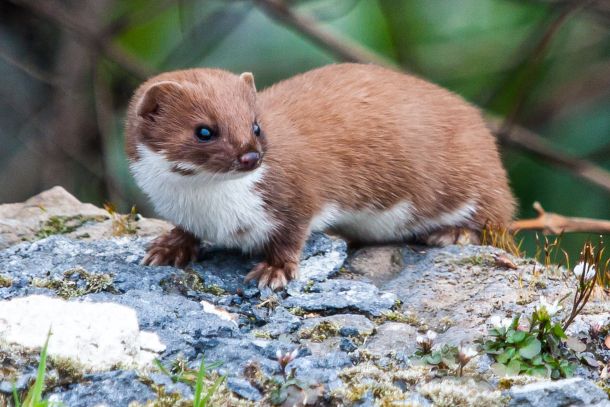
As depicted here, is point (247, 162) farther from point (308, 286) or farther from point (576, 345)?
point (576, 345)

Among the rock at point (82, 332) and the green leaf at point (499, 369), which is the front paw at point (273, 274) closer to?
the rock at point (82, 332)

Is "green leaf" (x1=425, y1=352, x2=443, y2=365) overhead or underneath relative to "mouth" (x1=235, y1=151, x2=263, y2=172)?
underneath

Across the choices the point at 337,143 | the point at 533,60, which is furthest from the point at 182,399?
the point at 533,60

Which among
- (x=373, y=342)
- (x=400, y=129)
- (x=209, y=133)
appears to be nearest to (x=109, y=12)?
(x=400, y=129)

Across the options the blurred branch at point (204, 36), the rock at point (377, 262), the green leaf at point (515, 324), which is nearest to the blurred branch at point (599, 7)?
the blurred branch at point (204, 36)

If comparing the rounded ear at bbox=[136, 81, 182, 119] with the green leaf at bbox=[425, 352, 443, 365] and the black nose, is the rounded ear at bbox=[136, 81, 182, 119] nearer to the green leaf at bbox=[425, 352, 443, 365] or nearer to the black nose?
the black nose

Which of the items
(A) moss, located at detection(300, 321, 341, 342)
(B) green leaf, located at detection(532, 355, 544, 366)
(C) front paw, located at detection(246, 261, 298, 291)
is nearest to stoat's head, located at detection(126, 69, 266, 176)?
(C) front paw, located at detection(246, 261, 298, 291)

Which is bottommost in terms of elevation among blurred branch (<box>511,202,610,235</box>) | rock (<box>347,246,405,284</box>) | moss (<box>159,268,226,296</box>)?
blurred branch (<box>511,202,610,235</box>)
